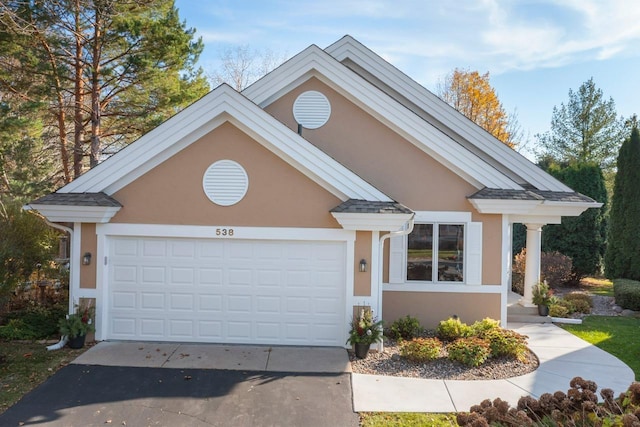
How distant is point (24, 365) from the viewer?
793cm

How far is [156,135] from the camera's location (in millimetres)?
8758

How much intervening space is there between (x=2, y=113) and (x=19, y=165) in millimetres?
2990

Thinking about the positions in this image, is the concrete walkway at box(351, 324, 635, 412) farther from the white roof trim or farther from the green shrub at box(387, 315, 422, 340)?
the white roof trim

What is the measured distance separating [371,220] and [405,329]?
114 inches

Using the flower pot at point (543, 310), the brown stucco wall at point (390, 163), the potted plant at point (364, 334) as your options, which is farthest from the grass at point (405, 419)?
the flower pot at point (543, 310)

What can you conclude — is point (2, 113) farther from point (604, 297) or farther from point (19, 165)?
point (604, 297)

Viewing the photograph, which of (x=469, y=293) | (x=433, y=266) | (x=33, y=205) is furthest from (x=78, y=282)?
(x=469, y=293)

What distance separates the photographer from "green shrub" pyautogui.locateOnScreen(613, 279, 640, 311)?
1342 centimetres

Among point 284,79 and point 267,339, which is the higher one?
point 284,79

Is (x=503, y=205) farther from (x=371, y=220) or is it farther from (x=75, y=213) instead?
(x=75, y=213)

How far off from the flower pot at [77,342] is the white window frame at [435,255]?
21.8 feet

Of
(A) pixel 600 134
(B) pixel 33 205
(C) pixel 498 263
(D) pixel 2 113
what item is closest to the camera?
(B) pixel 33 205

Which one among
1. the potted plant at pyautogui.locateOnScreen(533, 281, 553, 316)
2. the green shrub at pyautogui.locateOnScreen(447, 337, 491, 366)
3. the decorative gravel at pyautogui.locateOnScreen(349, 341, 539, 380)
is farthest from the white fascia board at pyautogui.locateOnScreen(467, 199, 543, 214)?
the decorative gravel at pyautogui.locateOnScreen(349, 341, 539, 380)

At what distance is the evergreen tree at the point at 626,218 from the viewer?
15919mm
